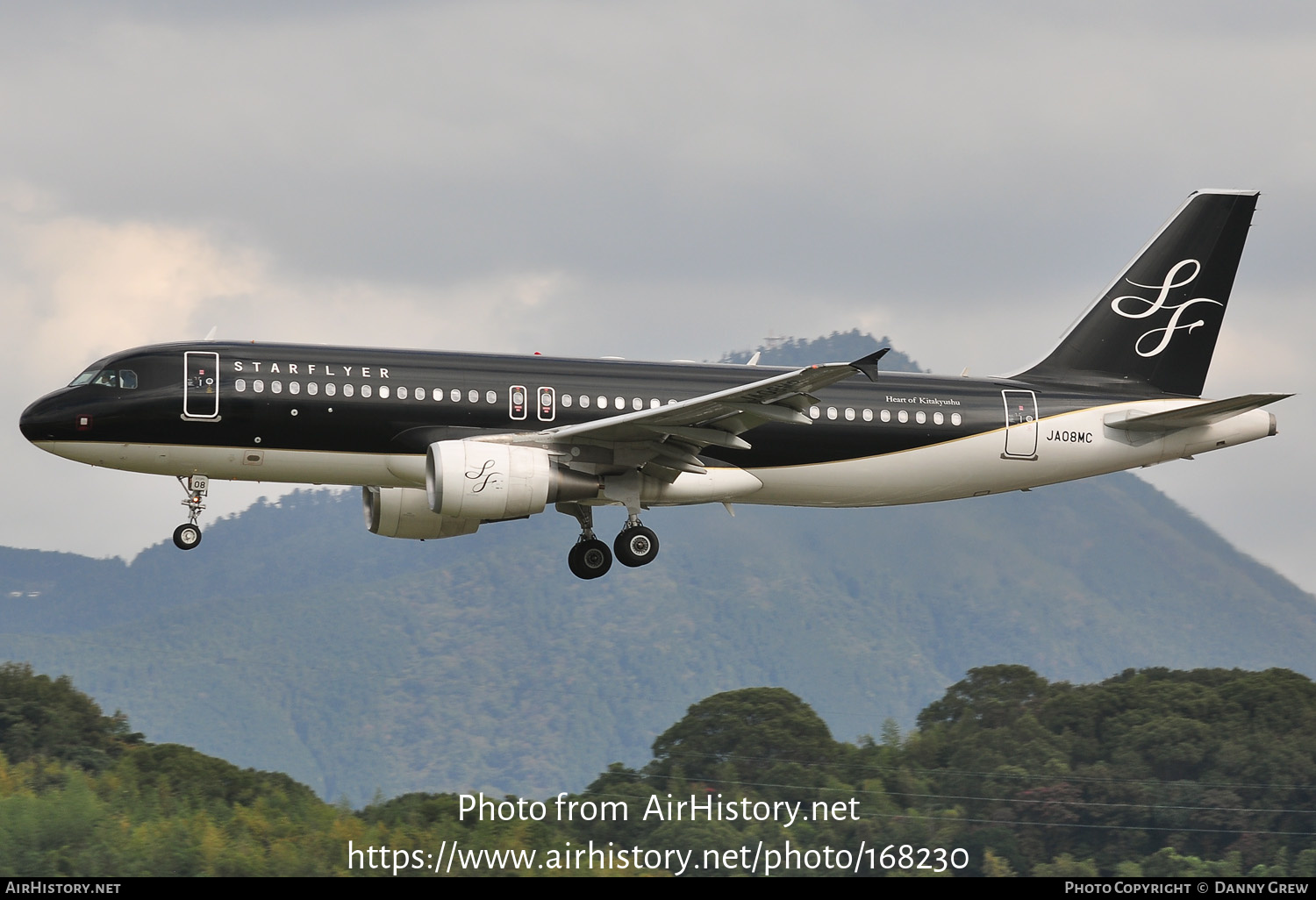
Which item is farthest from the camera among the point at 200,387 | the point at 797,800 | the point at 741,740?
the point at 741,740

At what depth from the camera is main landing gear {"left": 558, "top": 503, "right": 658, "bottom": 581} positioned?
140 feet

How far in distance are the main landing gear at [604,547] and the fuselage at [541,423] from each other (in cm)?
100

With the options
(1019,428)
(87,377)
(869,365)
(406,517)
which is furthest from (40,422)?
(1019,428)

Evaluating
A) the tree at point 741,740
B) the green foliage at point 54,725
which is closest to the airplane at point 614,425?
the green foliage at point 54,725

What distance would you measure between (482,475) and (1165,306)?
21.7 meters

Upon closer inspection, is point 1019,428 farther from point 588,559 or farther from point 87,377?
point 87,377

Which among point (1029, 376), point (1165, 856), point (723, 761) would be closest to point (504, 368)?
point (1029, 376)

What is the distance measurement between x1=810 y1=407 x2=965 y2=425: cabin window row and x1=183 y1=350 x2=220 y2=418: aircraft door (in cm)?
1441

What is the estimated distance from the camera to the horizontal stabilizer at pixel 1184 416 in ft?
145

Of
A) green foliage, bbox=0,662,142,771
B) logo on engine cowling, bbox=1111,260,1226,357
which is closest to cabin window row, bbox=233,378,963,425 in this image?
logo on engine cowling, bbox=1111,260,1226,357

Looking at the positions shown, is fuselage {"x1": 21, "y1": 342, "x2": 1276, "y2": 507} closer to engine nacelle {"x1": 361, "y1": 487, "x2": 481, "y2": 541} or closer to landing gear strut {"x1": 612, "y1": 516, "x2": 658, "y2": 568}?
landing gear strut {"x1": 612, "y1": 516, "x2": 658, "y2": 568}

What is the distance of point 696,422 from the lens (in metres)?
40.1

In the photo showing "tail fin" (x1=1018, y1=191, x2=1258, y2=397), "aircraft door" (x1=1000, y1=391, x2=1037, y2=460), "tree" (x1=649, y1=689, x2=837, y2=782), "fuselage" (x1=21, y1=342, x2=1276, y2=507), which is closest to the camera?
"fuselage" (x1=21, y1=342, x2=1276, y2=507)
